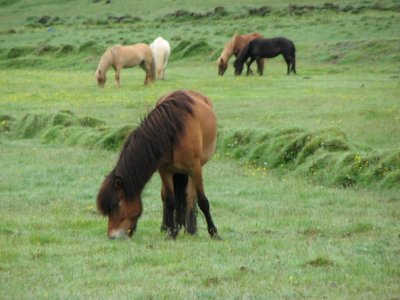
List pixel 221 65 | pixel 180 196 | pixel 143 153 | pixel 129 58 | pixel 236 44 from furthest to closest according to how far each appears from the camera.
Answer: pixel 236 44 < pixel 221 65 < pixel 129 58 < pixel 180 196 < pixel 143 153

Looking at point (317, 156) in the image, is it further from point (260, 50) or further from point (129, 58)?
point (260, 50)

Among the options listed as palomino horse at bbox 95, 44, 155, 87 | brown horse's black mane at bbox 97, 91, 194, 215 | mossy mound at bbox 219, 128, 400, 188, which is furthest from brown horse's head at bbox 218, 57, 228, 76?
brown horse's black mane at bbox 97, 91, 194, 215

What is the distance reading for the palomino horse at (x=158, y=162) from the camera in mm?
9039

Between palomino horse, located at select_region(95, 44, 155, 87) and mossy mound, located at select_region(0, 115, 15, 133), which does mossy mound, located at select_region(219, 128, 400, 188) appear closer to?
mossy mound, located at select_region(0, 115, 15, 133)

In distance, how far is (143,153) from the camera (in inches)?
354

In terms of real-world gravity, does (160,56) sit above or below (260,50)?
above

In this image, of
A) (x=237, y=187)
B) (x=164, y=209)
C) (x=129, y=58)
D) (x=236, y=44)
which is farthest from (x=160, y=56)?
(x=164, y=209)

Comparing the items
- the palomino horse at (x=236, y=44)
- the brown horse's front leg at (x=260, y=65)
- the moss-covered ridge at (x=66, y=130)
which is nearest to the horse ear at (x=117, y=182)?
the moss-covered ridge at (x=66, y=130)

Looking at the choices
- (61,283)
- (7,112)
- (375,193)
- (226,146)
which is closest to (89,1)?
(7,112)

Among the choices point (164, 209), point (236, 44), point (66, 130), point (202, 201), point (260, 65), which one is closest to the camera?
point (202, 201)

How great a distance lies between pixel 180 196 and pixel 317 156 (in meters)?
5.40

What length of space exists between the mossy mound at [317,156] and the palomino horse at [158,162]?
15.7 feet

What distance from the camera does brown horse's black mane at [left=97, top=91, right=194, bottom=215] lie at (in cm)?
902

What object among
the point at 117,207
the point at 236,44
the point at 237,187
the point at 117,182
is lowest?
the point at 236,44
